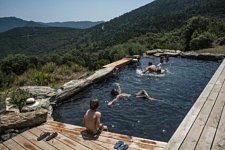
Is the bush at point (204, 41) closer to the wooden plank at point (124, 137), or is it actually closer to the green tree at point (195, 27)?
the green tree at point (195, 27)

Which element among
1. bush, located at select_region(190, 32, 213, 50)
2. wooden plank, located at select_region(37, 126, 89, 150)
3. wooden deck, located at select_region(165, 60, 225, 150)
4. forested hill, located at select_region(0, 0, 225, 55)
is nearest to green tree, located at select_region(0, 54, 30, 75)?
wooden plank, located at select_region(37, 126, 89, 150)

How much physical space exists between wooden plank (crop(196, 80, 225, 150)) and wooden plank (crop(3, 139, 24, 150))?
3.63 meters

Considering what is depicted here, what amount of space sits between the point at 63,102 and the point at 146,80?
15.7 feet

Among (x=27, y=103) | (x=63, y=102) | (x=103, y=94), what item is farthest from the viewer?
(x=103, y=94)

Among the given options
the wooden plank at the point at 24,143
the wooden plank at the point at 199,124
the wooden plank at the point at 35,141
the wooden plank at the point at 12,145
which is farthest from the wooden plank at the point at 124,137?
the wooden plank at the point at 12,145

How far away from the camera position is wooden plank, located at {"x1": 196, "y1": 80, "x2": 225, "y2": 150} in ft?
13.4

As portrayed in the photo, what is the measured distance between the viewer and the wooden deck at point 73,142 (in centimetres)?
483

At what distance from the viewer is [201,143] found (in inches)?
162

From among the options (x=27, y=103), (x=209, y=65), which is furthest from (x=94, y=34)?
(x=27, y=103)

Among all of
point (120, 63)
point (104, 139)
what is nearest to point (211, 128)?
point (104, 139)

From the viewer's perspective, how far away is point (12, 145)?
17.4 ft

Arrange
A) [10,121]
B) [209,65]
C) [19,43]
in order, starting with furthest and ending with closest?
[19,43]
[209,65]
[10,121]

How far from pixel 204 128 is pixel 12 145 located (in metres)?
4.08

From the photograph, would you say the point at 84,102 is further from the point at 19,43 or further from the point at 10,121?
the point at 19,43
